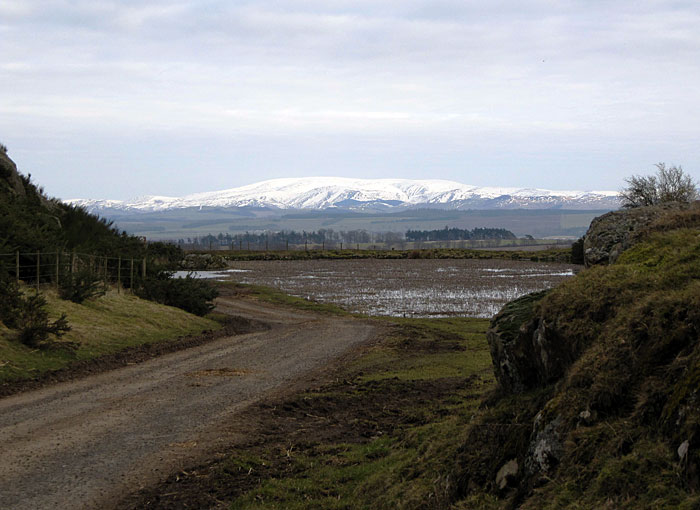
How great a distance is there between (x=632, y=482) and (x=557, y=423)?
3.20ft

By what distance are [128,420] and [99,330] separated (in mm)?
9942

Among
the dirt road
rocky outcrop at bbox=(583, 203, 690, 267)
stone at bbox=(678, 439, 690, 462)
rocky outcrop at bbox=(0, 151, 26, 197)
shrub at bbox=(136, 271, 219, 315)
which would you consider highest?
rocky outcrop at bbox=(0, 151, 26, 197)

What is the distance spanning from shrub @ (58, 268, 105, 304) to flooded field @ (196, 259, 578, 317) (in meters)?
14.8

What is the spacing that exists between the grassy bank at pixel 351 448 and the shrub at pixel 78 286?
36.2 ft

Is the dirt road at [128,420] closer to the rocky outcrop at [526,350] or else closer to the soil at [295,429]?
the soil at [295,429]

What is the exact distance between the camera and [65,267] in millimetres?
25109

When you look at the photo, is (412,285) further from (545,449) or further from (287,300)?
(545,449)

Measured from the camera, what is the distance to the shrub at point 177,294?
2961 centimetres

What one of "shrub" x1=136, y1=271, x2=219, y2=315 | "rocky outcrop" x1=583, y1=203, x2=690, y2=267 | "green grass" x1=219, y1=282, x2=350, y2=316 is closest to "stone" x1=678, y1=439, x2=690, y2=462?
"rocky outcrop" x1=583, y1=203, x2=690, y2=267

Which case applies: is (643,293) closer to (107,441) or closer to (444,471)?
(444,471)

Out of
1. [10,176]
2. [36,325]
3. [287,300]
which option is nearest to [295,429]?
[36,325]

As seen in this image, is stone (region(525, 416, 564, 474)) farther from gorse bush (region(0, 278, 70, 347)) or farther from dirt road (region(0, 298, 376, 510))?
gorse bush (region(0, 278, 70, 347))

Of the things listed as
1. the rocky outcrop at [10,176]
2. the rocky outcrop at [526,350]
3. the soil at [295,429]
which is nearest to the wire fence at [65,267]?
the rocky outcrop at [10,176]

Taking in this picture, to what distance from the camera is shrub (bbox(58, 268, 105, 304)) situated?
2373 centimetres
